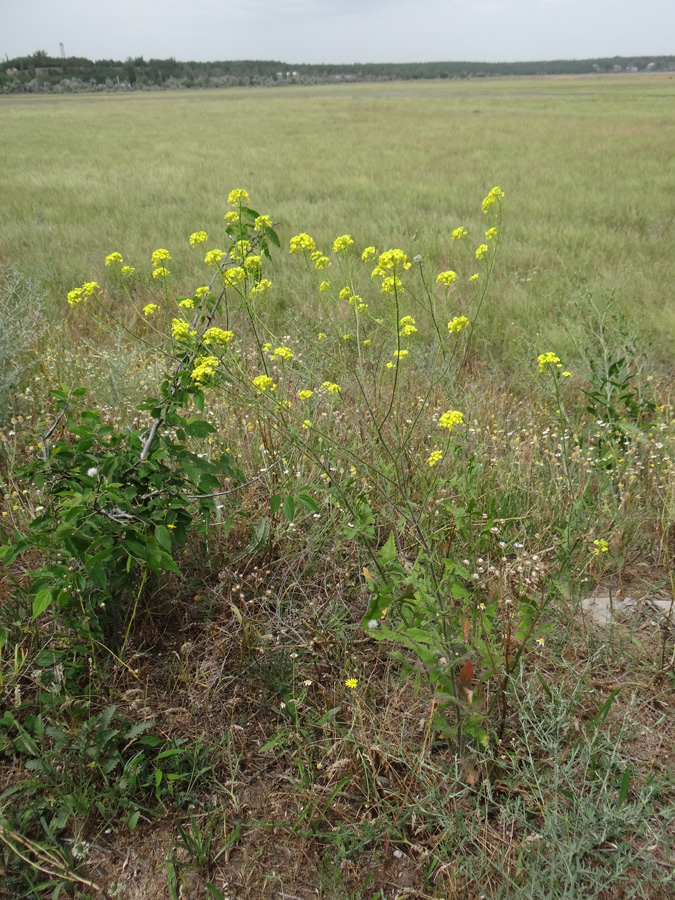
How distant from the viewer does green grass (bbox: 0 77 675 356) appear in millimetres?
5695

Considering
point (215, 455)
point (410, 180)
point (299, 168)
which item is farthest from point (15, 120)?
point (215, 455)

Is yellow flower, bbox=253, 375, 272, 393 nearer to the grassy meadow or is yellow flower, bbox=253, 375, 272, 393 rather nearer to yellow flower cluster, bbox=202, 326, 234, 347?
the grassy meadow

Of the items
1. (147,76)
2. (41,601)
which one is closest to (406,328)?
(41,601)

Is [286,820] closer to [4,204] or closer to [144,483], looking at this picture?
[144,483]

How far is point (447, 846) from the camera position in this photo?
4.76 feet

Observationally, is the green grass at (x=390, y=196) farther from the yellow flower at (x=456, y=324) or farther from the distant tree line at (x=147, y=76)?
the distant tree line at (x=147, y=76)

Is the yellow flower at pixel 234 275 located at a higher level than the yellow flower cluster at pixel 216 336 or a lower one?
higher

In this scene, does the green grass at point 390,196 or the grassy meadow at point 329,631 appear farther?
the green grass at point 390,196

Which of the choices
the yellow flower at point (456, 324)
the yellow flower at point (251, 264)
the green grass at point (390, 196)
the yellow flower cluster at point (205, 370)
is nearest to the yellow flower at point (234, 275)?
the yellow flower at point (251, 264)

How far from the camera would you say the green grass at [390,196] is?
5695 millimetres

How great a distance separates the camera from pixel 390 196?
29.5 feet

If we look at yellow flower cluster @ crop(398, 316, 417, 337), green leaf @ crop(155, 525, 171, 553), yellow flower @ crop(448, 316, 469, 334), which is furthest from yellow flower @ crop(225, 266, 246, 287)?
green leaf @ crop(155, 525, 171, 553)

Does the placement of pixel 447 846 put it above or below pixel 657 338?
below

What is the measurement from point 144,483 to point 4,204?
938 cm
